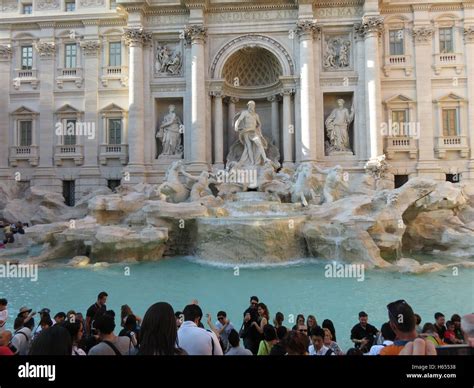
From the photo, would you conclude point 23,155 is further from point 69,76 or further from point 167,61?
point 167,61

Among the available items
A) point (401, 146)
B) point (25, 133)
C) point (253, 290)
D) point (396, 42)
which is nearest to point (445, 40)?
point (396, 42)

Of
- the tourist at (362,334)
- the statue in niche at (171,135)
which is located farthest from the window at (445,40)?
the tourist at (362,334)

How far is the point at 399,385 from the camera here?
1976 millimetres

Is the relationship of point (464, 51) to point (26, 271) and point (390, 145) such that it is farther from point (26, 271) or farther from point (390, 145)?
point (26, 271)

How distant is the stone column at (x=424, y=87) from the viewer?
754 inches

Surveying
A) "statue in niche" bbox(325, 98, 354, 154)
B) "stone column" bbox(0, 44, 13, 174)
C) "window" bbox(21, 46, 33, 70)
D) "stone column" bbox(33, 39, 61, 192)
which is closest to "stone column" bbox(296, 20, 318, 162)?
"statue in niche" bbox(325, 98, 354, 154)

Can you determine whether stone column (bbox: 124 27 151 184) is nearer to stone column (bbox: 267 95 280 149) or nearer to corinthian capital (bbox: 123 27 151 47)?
corinthian capital (bbox: 123 27 151 47)

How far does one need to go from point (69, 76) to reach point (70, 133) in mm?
3090

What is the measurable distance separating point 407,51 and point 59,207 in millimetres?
18772

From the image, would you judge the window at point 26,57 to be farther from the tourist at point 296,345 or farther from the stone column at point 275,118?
the tourist at point 296,345

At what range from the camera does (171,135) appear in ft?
64.3

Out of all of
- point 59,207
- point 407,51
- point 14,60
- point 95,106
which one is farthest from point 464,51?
point 14,60

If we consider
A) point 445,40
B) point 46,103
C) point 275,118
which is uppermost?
point 445,40

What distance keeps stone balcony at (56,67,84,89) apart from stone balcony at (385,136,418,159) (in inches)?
654
